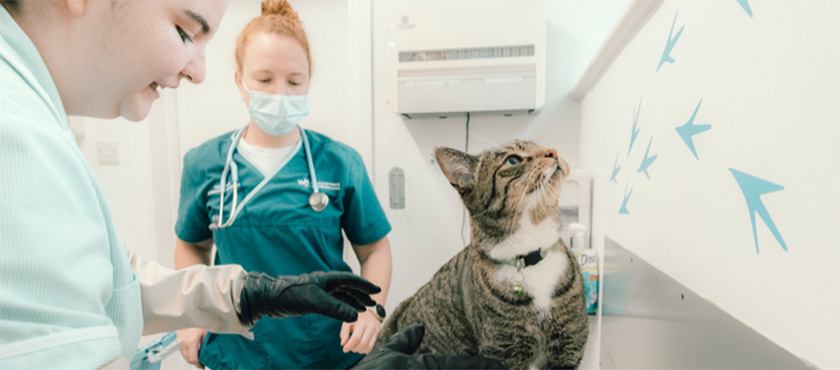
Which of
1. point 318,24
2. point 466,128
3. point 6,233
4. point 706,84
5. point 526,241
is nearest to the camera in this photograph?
point 6,233

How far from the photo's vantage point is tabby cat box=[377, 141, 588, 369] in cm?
60

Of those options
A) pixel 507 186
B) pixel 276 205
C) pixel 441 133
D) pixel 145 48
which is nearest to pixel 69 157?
pixel 145 48

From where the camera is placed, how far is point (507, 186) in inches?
25.5

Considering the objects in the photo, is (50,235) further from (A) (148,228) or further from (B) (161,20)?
(A) (148,228)

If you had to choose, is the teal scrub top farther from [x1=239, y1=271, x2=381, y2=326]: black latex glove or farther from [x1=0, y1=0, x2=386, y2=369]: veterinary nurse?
[x1=0, y1=0, x2=386, y2=369]: veterinary nurse

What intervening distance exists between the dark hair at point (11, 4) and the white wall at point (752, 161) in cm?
68

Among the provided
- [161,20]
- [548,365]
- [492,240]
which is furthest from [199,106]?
[548,365]

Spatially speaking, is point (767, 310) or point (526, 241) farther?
point (526, 241)

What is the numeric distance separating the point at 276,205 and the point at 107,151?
48.9 inches

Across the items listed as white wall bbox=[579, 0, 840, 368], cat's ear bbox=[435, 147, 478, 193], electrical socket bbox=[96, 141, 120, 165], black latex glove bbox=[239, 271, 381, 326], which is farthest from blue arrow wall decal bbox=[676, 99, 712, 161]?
electrical socket bbox=[96, 141, 120, 165]

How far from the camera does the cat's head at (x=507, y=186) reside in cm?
61

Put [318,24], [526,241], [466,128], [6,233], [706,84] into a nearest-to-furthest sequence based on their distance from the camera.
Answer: [6,233] → [706,84] → [526,241] → [466,128] → [318,24]

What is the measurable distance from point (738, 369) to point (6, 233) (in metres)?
0.59

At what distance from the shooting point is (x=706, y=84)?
0.41 meters
